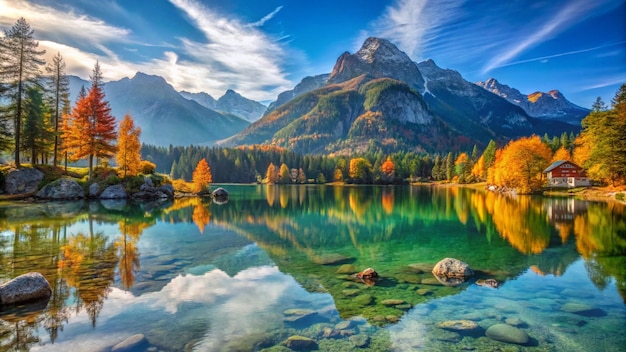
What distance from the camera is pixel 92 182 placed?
6425cm

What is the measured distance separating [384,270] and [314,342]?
35.4ft

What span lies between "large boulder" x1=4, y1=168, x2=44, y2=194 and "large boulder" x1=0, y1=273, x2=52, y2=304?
53290 mm

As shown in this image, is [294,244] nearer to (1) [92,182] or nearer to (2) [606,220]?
(2) [606,220]

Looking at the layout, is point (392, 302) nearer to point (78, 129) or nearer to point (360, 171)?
point (78, 129)

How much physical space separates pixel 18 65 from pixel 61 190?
20485 mm

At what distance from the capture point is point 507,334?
12.5 meters

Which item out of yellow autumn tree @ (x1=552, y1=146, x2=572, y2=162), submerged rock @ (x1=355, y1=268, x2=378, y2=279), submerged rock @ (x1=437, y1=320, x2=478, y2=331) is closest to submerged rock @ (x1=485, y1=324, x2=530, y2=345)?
submerged rock @ (x1=437, y1=320, x2=478, y2=331)

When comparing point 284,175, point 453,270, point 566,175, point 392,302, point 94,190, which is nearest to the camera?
point 392,302

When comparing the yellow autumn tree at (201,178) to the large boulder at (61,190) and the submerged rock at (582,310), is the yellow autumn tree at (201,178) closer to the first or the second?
the large boulder at (61,190)

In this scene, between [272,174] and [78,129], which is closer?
[78,129]

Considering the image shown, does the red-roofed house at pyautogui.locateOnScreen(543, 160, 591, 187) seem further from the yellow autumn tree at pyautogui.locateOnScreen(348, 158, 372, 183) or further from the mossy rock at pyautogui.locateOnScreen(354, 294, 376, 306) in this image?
the mossy rock at pyautogui.locateOnScreen(354, 294, 376, 306)

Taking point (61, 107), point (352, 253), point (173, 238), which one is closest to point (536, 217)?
point (352, 253)

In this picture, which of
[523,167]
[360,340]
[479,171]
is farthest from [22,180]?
[479,171]

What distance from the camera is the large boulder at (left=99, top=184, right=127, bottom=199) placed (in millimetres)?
64125
